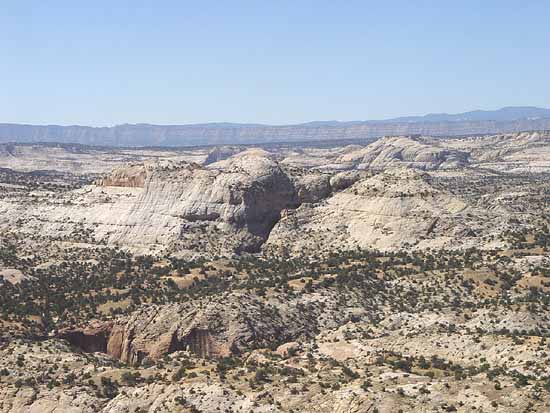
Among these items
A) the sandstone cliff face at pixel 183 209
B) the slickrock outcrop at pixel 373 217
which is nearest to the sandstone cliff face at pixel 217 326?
the slickrock outcrop at pixel 373 217

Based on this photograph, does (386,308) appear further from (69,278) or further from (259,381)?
(69,278)

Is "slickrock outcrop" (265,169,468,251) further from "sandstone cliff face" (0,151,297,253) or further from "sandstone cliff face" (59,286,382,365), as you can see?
"sandstone cliff face" (59,286,382,365)

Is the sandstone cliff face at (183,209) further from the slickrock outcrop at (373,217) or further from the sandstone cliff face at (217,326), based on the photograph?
the sandstone cliff face at (217,326)

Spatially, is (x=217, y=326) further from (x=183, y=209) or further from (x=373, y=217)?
(x=183, y=209)

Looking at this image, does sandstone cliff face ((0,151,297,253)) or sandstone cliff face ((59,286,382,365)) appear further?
sandstone cliff face ((0,151,297,253))

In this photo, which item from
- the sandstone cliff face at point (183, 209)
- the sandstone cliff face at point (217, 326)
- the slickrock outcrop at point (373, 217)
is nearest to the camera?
the sandstone cliff face at point (217, 326)

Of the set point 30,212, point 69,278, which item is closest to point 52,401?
point 69,278

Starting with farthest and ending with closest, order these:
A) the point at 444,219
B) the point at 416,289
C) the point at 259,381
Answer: the point at 444,219
the point at 416,289
the point at 259,381

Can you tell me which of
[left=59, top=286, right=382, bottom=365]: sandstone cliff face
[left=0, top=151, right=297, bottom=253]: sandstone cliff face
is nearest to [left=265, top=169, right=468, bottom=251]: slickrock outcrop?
[left=0, top=151, right=297, bottom=253]: sandstone cliff face

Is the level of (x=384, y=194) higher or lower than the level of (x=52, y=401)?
higher

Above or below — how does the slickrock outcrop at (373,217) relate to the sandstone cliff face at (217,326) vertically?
above

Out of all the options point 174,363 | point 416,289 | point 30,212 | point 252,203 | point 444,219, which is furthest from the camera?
point 30,212
